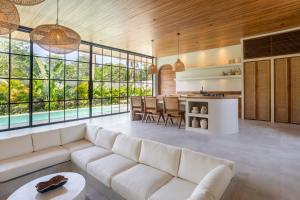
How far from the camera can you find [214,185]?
131 centimetres

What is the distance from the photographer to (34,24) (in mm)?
5047

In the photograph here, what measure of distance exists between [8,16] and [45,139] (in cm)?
183

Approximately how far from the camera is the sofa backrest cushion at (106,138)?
8.73 feet

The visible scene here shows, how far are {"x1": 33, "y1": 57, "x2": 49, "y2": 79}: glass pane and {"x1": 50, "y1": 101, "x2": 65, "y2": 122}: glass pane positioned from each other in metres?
1.01

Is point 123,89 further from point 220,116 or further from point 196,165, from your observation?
point 196,165

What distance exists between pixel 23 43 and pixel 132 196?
6246 mm

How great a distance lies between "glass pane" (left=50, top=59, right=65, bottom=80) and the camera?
5.90m

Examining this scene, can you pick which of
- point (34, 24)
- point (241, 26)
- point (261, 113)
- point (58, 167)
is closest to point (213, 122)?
point (261, 113)

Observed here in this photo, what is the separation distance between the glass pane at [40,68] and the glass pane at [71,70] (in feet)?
2.17

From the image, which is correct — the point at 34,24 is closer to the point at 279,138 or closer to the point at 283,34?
the point at 279,138

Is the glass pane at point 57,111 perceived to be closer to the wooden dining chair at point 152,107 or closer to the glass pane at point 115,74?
the glass pane at point 115,74

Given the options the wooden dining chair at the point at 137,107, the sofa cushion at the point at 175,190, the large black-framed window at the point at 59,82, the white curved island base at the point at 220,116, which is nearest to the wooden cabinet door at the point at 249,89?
the white curved island base at the point at 220,116

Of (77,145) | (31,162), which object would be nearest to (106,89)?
(77,145)

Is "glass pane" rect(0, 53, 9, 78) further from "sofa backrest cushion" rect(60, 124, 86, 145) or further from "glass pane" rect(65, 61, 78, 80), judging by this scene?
"sofa backrest cushion" rect(60, 124, 86, 145)
